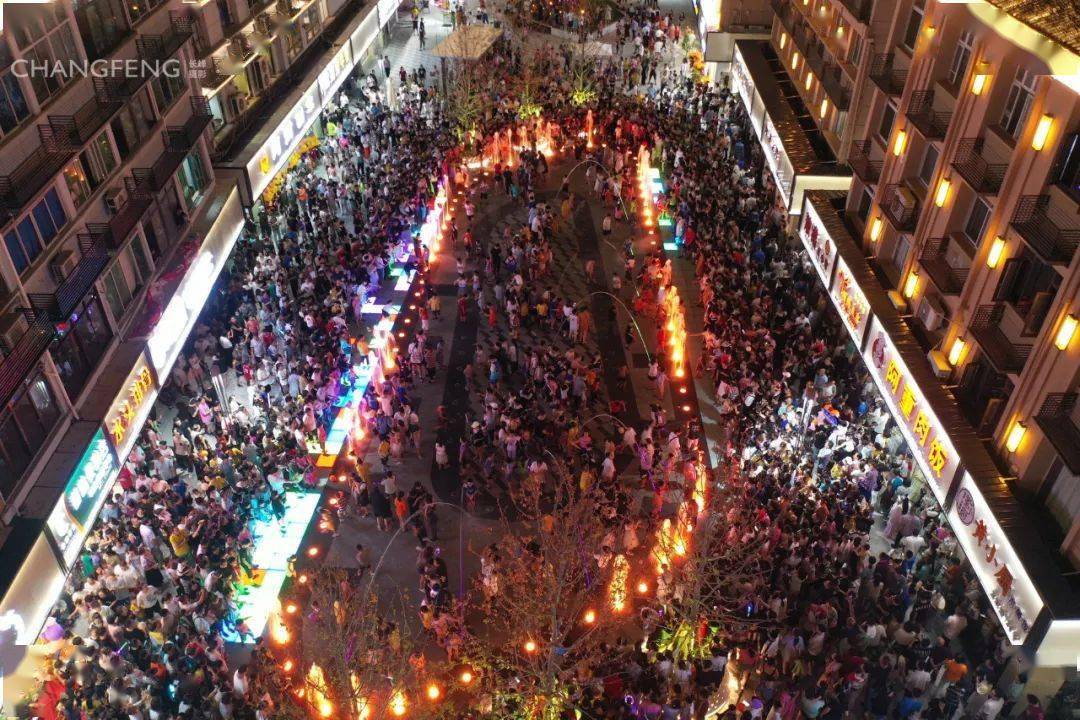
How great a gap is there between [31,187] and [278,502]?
401 inches

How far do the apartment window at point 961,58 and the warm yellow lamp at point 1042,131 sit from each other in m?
4.09

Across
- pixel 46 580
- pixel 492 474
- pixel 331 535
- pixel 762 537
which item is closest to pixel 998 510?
pixel 762 537

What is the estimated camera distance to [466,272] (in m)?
36.0

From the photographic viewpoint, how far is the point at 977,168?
2089cm

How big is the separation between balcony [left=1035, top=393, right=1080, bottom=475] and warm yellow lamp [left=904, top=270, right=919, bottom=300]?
286 inches

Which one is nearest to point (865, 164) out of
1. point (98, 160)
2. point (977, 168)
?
point (977, 168)

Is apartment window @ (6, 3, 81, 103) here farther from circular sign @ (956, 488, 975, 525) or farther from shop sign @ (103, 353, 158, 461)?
circular sign @ (956, 488, 975, 525)

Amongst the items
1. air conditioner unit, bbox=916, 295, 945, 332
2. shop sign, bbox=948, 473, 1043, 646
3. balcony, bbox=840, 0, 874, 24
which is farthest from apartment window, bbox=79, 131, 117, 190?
balcony, bbox=840, 0, 874, 24

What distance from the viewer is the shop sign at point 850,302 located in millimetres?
26172

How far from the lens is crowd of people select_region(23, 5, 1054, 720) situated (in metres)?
19.4

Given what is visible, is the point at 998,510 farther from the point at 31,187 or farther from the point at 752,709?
the point at 31,187

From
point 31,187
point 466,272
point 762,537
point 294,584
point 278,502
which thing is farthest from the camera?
point 466,272

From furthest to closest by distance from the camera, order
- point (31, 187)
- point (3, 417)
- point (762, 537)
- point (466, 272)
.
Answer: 1. point (466, 272)
2. point (762, 537)
3. point (31, 187)
4. point (3, 417)

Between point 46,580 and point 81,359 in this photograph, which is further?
point 81,359
